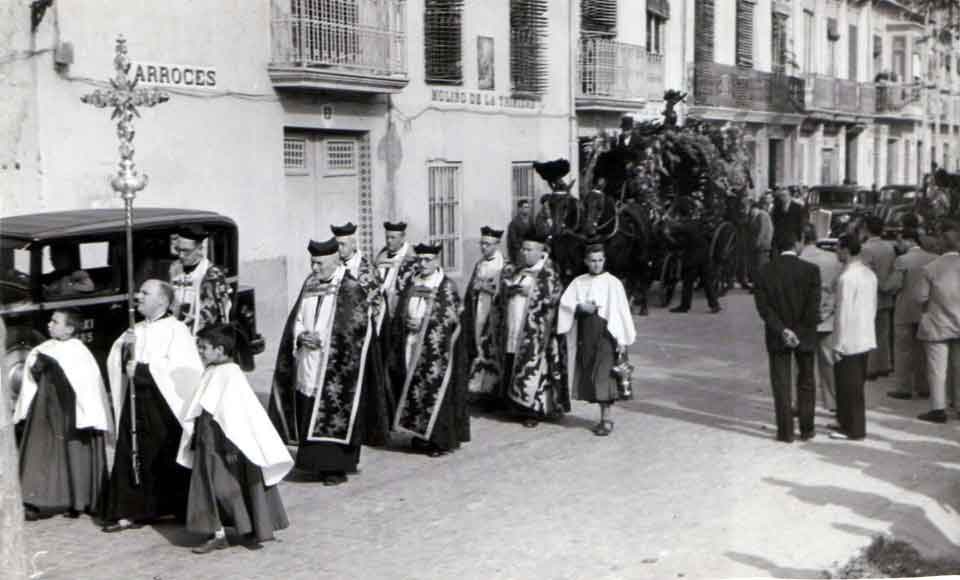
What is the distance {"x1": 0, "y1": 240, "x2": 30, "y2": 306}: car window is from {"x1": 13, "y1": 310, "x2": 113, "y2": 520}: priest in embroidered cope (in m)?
0.64

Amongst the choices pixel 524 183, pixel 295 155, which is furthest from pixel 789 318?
pixel 524 183

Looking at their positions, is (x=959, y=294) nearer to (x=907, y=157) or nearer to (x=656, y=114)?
(x=907, y=157)

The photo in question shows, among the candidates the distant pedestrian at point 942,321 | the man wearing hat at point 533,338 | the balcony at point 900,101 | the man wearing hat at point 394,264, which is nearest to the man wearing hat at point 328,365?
the man wearing hat at point 394,264

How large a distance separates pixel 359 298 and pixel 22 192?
130 inches

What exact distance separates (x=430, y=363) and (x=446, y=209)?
711cm

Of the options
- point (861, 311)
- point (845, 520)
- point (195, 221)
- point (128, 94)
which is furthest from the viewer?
point (195, 221)

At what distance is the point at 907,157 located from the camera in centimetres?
1298

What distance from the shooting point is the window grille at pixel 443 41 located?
15.5 metres

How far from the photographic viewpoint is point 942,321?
10297 millimetres

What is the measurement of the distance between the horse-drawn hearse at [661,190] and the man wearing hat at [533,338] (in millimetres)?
6070

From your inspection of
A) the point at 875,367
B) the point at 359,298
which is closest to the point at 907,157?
the point at 875,367

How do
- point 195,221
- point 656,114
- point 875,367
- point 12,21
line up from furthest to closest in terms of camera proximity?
1. point 656,114
2. point 875,367
3. point 195,221
4. point 12,21

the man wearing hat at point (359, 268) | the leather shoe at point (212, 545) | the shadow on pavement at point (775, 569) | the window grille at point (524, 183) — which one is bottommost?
the shadow on pavement at point (775, 569)

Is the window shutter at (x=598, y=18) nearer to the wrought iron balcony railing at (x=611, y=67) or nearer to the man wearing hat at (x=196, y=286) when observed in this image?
the wrought iron balcony railing at (x=611, y=67)
